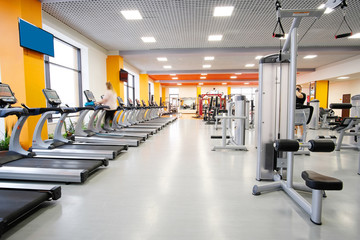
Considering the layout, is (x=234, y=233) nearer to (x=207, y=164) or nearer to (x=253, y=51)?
(x=207, y=164)

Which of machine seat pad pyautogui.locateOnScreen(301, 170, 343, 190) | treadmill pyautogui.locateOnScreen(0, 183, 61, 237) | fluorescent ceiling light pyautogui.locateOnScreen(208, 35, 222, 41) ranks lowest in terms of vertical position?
treadmill pyautogui.locateOnScreen(0, 183, 61, 237)

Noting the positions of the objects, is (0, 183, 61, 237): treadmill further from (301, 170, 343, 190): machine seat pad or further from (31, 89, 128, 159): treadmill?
(301, 170, 343, 190): machine seat pad

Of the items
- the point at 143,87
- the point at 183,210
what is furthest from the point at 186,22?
the point at 143,87

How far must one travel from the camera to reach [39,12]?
4.50 metres

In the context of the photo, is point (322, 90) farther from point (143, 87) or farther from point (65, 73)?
point (65, 73)

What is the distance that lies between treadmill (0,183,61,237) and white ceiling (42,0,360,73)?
167 inches

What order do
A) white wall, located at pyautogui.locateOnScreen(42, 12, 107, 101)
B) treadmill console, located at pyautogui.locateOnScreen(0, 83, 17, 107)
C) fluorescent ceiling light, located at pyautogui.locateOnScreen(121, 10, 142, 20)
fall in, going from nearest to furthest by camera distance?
treadmill console, located at pyautogui.locateOnScreen(0, 83, 17, 107)
fluorescent ceiling light, located at pyautogui.locateOnScreen(121, 10, 142, 20)
white wall, located at pyautogui.locateOnScreen(42, 12, 107, 101)

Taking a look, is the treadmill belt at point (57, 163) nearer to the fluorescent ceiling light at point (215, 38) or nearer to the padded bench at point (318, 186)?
the padded bench at point (318, 186)

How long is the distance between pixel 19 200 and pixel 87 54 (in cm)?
673

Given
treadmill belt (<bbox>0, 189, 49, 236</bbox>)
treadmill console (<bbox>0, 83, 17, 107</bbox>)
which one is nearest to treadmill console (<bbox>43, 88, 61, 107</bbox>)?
treadmill console (<bbox>0, 83, 17, 107</bbox>)

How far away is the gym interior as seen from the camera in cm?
166

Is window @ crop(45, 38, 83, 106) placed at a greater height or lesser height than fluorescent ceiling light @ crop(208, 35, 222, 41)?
lesser

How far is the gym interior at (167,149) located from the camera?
5.45 feet

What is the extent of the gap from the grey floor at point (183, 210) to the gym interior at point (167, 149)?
0.01 m
